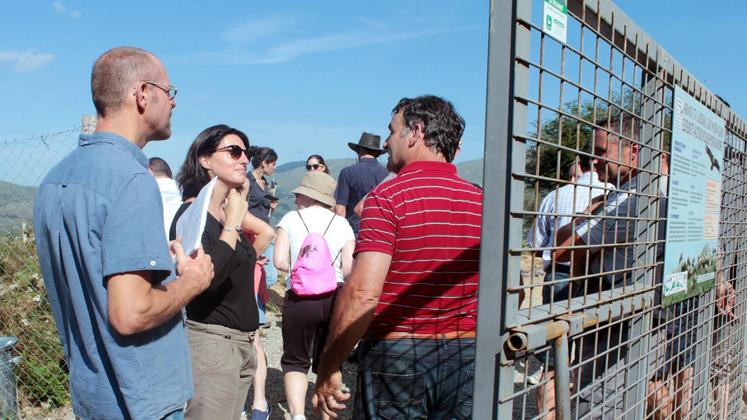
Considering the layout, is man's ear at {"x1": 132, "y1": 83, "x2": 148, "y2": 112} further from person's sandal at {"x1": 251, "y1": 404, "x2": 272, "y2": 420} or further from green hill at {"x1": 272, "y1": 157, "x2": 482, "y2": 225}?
green hill at {"x1": 272, "y1": 157, "x2": 482, "y2": 225}

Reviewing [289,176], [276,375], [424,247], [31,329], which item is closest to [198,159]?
[424,247]

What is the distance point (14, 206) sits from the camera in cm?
634

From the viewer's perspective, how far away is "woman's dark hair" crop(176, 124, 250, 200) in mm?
3357

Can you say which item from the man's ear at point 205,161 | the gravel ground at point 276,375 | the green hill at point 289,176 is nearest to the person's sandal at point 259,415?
the gravel ground at point 276,375

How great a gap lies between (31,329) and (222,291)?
3.31 m

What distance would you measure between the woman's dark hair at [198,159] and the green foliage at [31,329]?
288 cm

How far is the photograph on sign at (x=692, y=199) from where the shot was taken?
8.21 ft

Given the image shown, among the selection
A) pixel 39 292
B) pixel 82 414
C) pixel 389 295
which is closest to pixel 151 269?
pixel 82 414

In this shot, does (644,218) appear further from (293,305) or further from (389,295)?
(293,305)

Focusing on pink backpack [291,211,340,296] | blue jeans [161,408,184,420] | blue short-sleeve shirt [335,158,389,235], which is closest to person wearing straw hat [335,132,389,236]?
blue short-sleeve shirt [335,158,389,235]

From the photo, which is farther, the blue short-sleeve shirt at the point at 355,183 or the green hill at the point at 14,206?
the blue short-sleeve shirt at the point at 355,183

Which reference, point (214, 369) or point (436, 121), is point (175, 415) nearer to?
point (214, 369)

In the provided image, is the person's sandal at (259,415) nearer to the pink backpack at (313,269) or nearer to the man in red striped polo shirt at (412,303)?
the pink backpack at (313,269)

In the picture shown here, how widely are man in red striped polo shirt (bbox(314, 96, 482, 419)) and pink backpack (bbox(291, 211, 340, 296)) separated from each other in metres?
1.87
